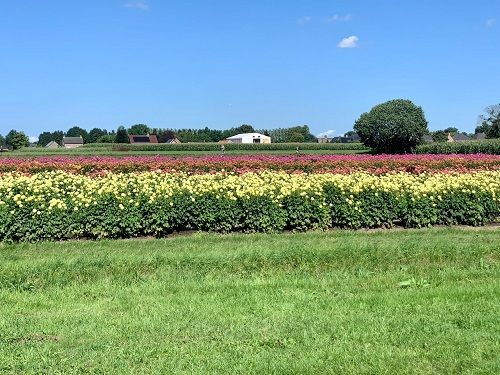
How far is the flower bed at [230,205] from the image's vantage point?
27.0 ft

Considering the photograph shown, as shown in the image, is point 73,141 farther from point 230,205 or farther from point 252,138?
point 230,205

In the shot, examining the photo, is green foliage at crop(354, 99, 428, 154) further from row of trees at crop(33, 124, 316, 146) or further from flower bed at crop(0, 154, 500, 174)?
row of trees at crop(33, 124, 316, 146)

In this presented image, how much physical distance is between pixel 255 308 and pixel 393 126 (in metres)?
34.7

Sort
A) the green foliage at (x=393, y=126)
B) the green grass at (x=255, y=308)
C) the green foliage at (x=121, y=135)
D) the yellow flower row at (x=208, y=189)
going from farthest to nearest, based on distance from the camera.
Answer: the green foliage at (x=121, y=135) → the green foliage at (x=393, y=126) → the yellow flower row at (x=208, y=189) → the green grass at (x=255, y=308)

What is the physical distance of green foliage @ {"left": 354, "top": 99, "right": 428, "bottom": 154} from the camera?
37.2 metres

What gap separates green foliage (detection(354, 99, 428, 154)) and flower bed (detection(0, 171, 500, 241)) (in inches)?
1111

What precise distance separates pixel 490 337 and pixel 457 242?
154 inches

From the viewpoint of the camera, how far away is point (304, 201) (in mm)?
8906

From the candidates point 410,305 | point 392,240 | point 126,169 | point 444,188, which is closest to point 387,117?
point 126,169

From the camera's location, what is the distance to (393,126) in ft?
122

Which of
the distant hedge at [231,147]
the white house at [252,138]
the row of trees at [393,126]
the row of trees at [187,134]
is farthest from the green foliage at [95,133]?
the row of trees at [393,126]

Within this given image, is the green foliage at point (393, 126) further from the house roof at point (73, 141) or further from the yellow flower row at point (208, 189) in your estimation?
the house roof at point (73, 141)

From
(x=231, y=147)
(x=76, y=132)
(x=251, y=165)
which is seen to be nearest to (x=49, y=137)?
(x=76, y=132)

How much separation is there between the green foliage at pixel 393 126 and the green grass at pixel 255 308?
102 ft
